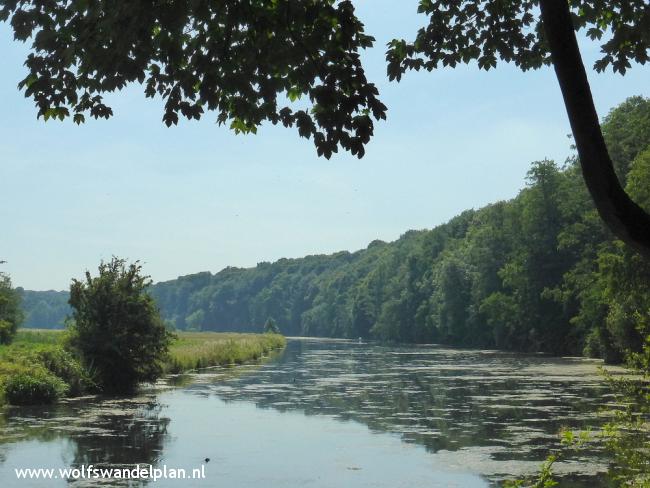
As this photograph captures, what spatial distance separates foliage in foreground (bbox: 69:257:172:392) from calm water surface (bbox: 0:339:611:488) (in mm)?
1496

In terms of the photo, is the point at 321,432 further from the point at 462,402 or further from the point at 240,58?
the point at 240,58

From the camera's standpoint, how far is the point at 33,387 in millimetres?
24422

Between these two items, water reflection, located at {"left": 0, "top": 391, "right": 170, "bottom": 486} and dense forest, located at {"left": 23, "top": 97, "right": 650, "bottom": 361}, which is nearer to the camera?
water reflection, located at {"left": 0, "top": 391, "right": 170, "bottom": 486}

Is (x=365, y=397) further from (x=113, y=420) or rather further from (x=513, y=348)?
(x=513, y=348)

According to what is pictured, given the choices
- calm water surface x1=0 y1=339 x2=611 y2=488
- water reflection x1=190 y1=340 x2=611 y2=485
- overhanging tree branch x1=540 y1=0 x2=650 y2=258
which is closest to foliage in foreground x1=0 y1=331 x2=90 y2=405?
calm water surface x1=0 y1=339 x2=611 y2=488

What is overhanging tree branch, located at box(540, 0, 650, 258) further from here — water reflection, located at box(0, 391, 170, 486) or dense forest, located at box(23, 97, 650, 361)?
water reflection, located at box(0, 391, 170, 486)

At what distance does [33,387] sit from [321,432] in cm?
1090

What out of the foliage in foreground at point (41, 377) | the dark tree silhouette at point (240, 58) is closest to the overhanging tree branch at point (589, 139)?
the dark tree silhouette at point (240, 58)

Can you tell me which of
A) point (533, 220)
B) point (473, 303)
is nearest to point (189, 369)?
point (533, 220)

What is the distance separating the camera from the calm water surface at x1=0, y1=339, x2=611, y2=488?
14047 mm

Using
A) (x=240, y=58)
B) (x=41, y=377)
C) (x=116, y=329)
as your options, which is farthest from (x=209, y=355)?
(x=240, y=58)

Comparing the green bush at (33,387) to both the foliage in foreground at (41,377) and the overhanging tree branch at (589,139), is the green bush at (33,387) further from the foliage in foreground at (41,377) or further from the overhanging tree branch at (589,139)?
the overhanging tree branch at (589,139)

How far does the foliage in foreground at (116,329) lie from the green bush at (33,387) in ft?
12.3

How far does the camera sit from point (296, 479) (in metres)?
13.7
